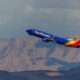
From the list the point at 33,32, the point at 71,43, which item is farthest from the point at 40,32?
the point at 71,43

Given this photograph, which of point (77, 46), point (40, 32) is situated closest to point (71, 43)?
point (77, 46)

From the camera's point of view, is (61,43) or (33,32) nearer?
(61,43)

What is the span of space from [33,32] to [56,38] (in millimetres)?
13098

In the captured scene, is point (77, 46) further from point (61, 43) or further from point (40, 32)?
point (40, 32)

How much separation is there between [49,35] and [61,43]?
310 inches

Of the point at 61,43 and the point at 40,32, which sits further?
the point at 40,32

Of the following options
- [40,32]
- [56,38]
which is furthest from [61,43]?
[40,32]

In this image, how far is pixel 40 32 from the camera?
14988 centimetres

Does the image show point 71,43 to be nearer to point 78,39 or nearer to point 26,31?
point 78,39

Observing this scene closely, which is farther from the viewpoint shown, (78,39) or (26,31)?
(26,31)

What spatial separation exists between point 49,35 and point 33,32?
8.31 meters

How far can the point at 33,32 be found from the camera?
152 meters

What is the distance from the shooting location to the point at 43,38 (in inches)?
5768

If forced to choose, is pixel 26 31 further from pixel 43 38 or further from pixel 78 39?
pixel 78 39
